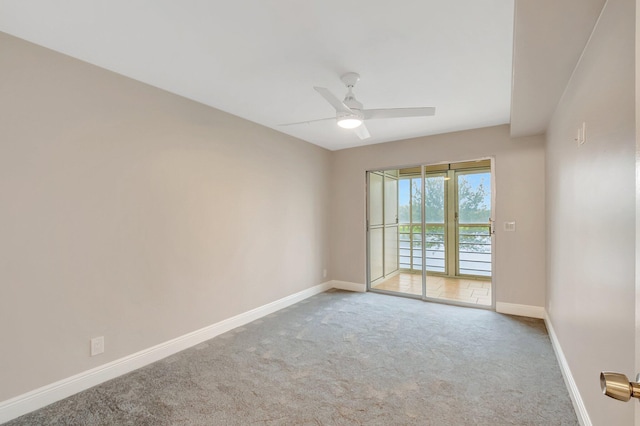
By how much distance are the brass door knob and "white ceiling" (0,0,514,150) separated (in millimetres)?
1823

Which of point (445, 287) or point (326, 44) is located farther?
point (445, 287)

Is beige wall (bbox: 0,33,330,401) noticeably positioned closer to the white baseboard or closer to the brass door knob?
the brass door knob

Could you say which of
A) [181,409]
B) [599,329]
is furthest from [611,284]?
[181,409]

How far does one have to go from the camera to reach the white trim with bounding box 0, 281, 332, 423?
1982 millimetres

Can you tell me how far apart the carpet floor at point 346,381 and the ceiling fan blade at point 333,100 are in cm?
213

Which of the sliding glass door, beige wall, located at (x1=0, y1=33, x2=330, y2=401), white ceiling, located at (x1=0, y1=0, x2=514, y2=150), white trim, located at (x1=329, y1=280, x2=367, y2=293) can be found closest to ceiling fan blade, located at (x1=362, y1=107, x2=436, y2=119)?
white ceiling, located at (x1=0, y1=0, x2=514, y2=150)

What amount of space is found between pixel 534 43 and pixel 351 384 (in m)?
2.56

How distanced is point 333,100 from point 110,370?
2.73 metres

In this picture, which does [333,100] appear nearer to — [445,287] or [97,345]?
[97,345]

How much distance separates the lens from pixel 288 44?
207 cm

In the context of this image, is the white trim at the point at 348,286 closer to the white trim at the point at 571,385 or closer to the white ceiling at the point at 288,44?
the white trim at the point at 571,385

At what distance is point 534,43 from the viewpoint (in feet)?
5.83

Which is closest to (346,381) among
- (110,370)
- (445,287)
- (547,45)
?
(110,370)

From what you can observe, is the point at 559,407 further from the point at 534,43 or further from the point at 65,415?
the point at 65,415
